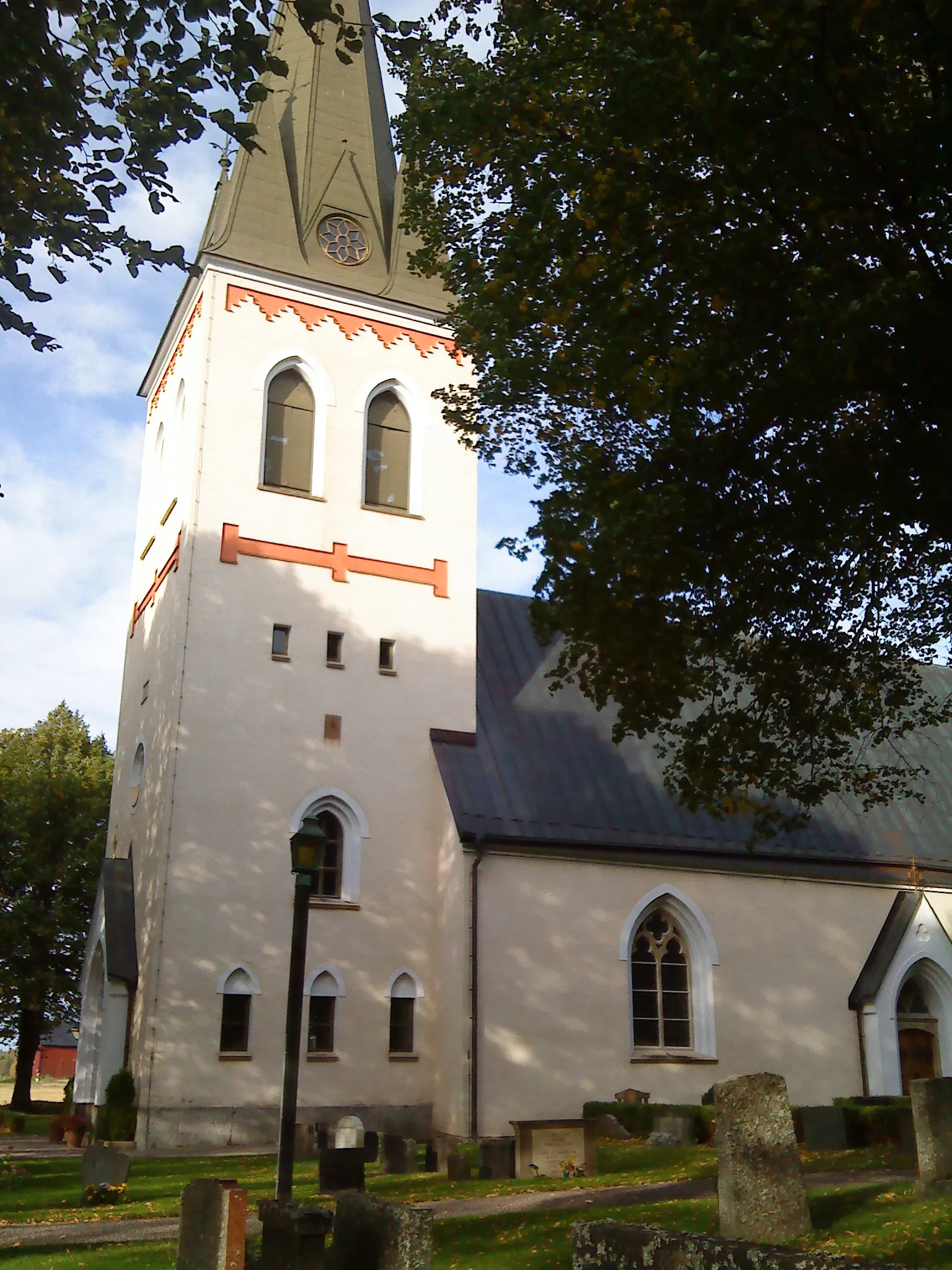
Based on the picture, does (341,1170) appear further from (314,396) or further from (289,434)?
(314,396)

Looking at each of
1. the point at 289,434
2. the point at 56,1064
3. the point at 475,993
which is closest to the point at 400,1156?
the point at 475,993

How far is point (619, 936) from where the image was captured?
70.1 ft

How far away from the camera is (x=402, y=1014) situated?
21.0 meters

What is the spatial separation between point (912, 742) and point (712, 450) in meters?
19.8

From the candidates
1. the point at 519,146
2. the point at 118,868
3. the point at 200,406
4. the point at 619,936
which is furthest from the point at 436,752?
the point at 519,146

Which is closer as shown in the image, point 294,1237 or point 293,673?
point 294,1237

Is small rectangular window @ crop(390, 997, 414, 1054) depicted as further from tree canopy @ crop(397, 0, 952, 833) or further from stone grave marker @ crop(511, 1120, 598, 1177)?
tree canopy @ crop(397, 0, 952, 833)

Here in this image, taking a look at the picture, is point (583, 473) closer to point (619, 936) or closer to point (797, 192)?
point (797, 192)

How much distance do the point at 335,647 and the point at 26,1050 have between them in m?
21.3

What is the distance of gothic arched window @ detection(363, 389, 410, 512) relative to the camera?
23.7 m

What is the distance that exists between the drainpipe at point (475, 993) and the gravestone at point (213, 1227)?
12.9 m

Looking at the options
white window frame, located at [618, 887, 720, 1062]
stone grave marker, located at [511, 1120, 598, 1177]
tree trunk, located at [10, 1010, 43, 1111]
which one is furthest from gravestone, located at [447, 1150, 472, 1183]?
tree trunk, located at [10, 1010, 43, 1111]

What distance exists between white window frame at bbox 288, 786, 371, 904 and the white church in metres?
0.05

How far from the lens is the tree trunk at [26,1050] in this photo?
3541cm
